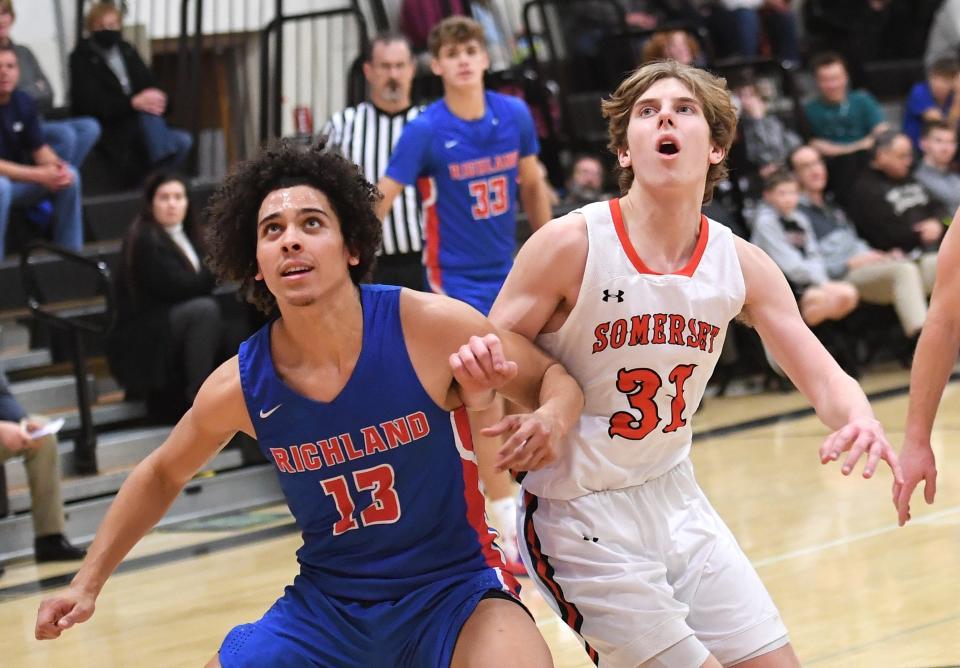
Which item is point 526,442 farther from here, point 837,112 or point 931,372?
point 837,112

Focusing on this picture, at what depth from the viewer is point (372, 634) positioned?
3311mm

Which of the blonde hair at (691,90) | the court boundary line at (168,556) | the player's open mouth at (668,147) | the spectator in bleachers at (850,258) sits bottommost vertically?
the court boundary line at (168,556)

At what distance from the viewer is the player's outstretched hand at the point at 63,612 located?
329 centimetres

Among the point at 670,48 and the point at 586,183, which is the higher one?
the point at 670,48

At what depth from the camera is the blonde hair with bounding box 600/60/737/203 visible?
359 cm

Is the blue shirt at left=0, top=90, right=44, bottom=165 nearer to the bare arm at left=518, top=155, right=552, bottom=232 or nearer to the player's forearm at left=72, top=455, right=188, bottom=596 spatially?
the bare arm at left=518, top=155, right=552, bottom=232

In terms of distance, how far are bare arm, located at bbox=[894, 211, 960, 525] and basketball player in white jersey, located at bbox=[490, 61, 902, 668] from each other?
0.26 m

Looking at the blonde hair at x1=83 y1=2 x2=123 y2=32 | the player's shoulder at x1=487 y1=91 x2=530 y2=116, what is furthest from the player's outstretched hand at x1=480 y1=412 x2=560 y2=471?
the blonde hair at x1=83 y1=2 x2=123 y2=32

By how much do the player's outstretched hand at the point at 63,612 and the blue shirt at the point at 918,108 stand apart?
1035 cm

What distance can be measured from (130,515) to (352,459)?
535 mm

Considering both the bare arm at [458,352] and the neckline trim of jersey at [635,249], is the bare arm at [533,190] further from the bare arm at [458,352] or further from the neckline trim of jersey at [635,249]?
the bare arm at [458,352]

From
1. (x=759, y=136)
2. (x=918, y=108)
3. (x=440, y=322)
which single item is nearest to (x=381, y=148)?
(x=759, y=136)

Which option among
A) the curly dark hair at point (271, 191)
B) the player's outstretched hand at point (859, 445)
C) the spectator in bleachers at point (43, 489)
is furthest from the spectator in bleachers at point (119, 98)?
the player's outstretched hand at point (859, 445)

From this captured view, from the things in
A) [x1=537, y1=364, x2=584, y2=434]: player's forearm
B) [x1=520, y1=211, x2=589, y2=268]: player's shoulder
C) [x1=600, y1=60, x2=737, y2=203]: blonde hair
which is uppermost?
[x1=600, y1=60, x2=737, y2=203]: blonde hair
